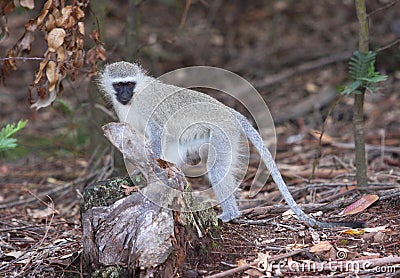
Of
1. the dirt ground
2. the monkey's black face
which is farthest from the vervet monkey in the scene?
the dirt ground

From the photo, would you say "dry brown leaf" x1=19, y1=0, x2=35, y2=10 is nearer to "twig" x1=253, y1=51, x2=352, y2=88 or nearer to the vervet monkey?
the vervet monkey

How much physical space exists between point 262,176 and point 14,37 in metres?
7.64

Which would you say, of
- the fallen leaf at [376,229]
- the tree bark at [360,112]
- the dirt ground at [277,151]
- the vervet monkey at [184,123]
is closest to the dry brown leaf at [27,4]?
the vervet monkey at [184,123]

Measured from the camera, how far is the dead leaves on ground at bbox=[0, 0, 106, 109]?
17.1 ft

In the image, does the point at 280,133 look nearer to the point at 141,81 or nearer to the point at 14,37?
the point at 141,81

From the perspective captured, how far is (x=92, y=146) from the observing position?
7.47 metres

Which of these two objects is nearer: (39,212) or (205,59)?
(39,212)

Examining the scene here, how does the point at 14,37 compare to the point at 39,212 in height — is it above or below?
above

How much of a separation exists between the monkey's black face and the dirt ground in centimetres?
76

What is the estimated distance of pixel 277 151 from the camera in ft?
28.5

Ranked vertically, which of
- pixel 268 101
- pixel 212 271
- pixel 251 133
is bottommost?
pixel 212 271

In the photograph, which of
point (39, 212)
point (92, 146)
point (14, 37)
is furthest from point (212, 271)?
point (14, 37)

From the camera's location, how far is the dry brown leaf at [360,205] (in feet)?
16.8

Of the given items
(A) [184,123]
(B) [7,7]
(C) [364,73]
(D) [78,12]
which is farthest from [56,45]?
(C) [364,73]
